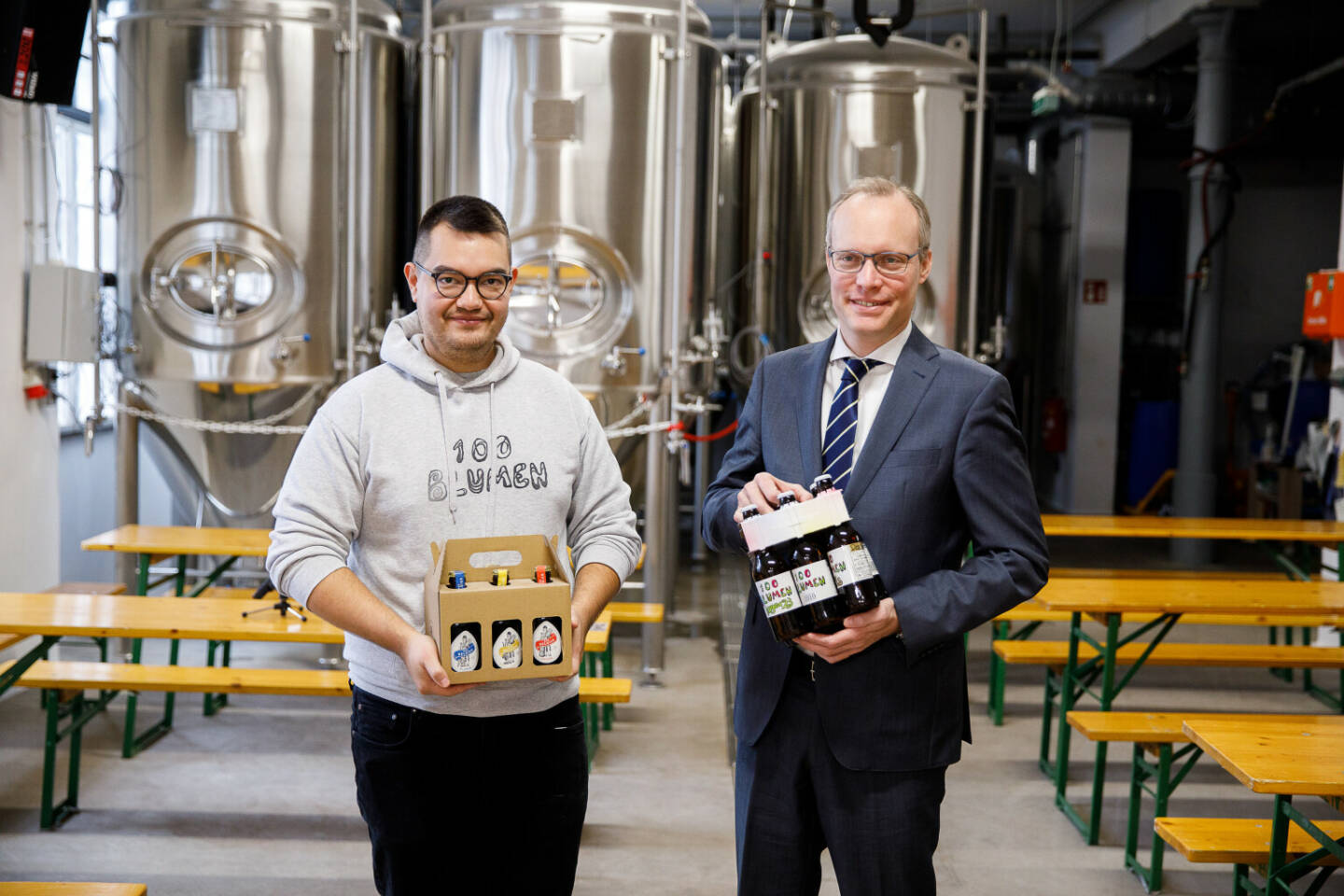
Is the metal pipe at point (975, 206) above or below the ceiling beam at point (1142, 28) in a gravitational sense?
below

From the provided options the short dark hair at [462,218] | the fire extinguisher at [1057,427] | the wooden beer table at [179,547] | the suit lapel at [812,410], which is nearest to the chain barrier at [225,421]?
the wooden beer table at [179,547]

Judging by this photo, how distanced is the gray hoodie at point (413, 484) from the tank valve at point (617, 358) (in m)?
3.45

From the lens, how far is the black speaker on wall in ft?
16.3

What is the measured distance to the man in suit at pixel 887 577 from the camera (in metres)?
1.91

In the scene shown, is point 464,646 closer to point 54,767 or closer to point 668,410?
point 54,767

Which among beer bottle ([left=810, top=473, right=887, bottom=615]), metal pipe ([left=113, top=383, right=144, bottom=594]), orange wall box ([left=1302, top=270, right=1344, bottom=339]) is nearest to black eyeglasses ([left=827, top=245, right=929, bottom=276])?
beer bottle ([left=810, top=473, right=887, bottom=615])

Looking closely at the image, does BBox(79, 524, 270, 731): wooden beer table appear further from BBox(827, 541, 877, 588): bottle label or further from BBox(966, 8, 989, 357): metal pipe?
BBox(966, 8, 989, 357): metal pipe

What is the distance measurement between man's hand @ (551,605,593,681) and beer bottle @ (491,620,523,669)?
0.23 ft

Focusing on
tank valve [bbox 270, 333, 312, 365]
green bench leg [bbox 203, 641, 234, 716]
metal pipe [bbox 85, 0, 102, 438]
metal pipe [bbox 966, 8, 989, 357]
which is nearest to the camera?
green bench leg [bbox 203, 641, 234, 716]

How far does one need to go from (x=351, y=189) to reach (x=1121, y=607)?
3.74 metres

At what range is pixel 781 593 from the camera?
187cm

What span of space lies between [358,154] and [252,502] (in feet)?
5.54

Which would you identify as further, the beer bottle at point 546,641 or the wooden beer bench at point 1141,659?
the wooden beer bench at point 1141,659

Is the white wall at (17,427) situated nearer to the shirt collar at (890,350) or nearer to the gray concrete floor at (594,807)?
the gray concrete floor at (594,807)
